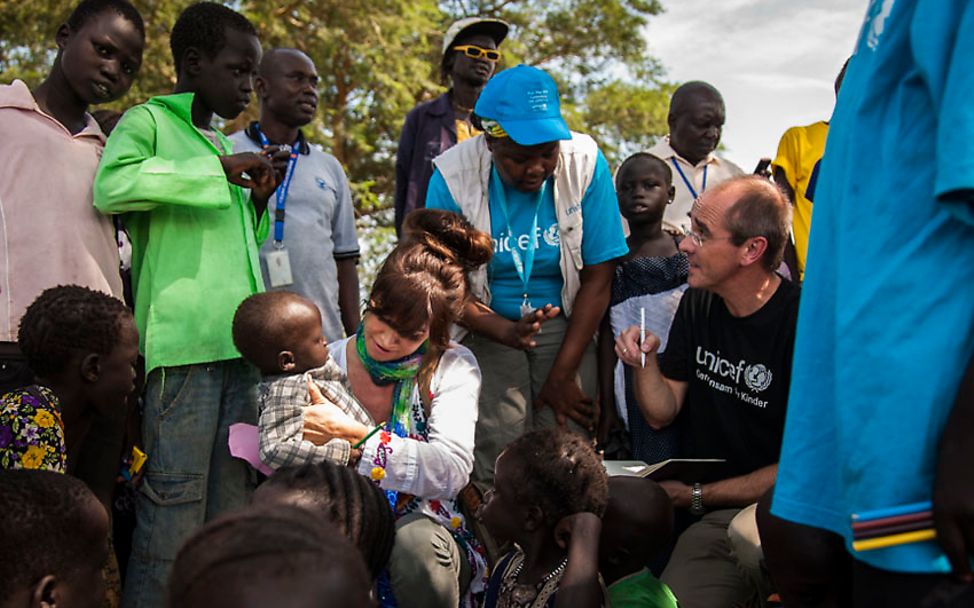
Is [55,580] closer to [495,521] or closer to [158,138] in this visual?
[495,521]

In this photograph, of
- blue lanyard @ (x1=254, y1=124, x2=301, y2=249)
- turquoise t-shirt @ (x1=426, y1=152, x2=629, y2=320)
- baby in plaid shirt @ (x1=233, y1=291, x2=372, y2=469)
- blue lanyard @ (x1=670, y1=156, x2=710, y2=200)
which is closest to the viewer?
baby in plaid shirt @ (x1=233, y1=291, x2=372, y2=469)

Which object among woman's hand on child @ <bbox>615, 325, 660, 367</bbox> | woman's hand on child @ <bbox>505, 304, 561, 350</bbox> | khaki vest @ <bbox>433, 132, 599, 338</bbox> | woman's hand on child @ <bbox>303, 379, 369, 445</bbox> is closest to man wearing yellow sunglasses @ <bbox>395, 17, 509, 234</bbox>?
khaki vest @ <bbox>433, 132, 599, 338</bbox>

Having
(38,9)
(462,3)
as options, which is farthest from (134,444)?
(462,3)

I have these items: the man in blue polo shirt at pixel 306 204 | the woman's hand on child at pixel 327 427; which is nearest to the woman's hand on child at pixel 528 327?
the woman's hand on child at pixel 327 427

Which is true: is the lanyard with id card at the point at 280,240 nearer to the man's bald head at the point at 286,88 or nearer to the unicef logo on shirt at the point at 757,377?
the man's bald head at the point at 286,88

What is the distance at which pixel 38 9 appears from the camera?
10.1 m

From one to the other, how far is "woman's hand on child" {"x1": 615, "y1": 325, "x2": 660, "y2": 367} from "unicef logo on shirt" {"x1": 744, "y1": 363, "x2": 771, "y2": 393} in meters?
0.43

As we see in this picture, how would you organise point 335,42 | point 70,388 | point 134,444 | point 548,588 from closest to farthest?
point 548,588 → point 70,388 → point 134,444 → point 335,42

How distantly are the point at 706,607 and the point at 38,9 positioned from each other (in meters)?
9.63

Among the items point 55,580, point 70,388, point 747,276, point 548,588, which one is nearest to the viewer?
point 55,580

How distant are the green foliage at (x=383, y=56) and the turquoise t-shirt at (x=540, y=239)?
7109 mm

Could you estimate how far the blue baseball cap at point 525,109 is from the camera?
3973 millimetres

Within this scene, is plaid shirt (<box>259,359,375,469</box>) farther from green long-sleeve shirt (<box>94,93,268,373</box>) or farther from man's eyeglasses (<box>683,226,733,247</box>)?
man's eyeglasses (<box>683,226,733,247</box>)

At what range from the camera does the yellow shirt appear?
4.96 m
